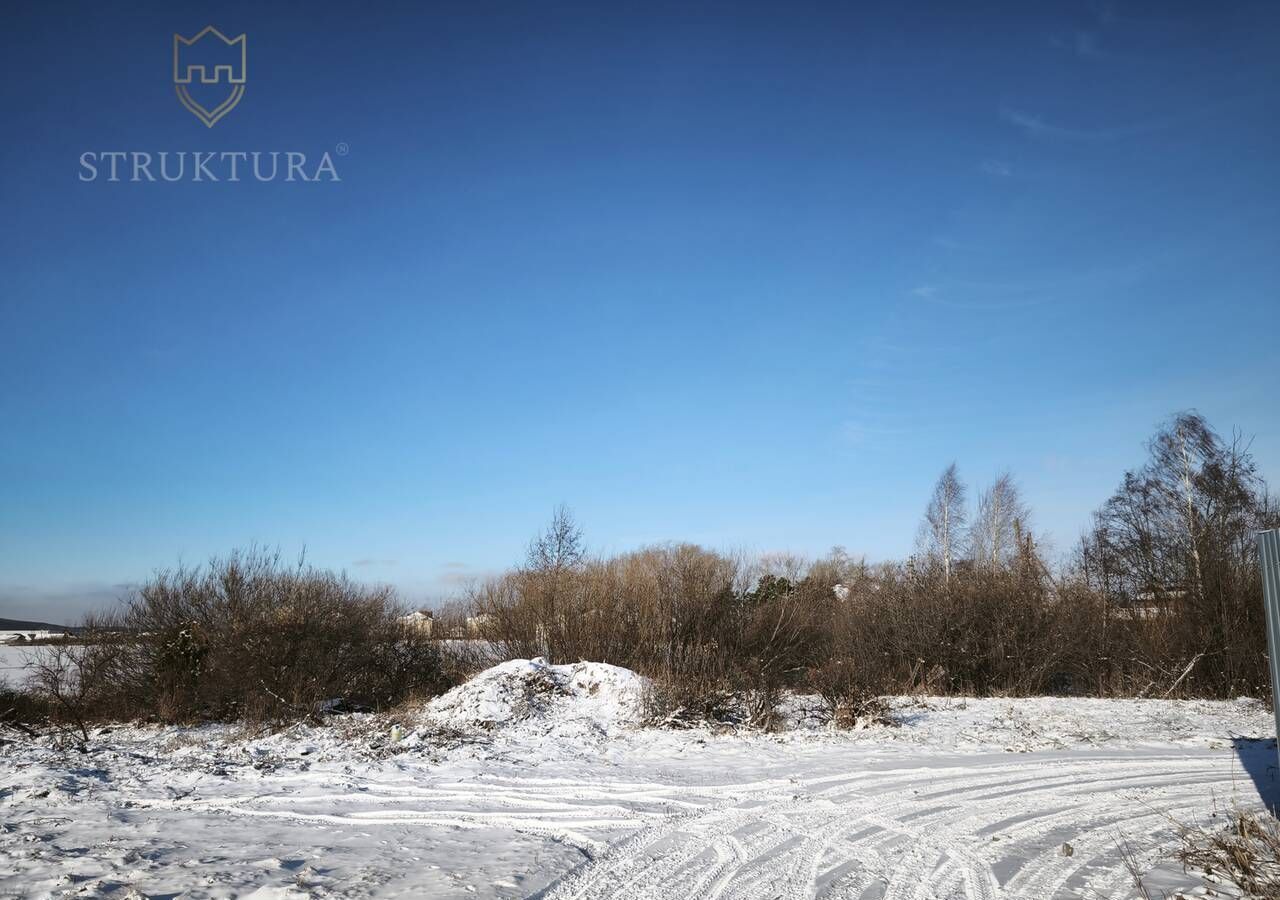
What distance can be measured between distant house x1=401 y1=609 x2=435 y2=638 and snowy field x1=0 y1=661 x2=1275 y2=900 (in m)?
4.99

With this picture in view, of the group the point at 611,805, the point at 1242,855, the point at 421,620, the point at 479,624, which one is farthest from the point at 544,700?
the point at 1242,855

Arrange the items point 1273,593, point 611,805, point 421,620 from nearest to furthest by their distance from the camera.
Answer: point 1273,593, point 611,805, point 421,620

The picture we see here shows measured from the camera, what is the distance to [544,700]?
1484cm

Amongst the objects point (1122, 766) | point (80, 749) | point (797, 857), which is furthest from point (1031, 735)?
point (80, 749)

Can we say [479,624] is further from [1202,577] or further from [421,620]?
[1202,577]

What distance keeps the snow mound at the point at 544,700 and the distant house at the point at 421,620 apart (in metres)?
4.14

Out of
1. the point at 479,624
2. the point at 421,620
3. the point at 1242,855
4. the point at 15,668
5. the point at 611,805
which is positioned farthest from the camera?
the point at 479,624

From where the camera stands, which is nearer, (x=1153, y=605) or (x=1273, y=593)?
(x=1273, y=593)

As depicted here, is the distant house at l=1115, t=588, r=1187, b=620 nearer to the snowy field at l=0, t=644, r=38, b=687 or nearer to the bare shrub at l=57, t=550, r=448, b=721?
the bare shrub at l=57, t=550, r=448, b=721

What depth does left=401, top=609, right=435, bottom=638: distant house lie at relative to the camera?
19500 millimetres

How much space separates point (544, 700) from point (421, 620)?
6.47 m

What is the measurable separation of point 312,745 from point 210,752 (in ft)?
4.54

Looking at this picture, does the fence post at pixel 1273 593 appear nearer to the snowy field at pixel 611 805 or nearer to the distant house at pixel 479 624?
the snowy field at pixel 611 805

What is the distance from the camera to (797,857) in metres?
6.87
